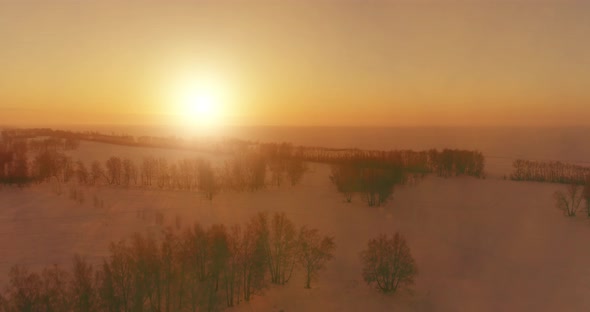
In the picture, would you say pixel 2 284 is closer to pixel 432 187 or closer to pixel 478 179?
pixel 432 187

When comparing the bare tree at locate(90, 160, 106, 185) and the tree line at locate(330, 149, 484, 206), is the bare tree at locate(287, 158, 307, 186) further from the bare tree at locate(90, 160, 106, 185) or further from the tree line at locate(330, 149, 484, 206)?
the bare tree at locate(90, 160, 106, 185)

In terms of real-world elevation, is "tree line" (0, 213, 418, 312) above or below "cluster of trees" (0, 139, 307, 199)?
below

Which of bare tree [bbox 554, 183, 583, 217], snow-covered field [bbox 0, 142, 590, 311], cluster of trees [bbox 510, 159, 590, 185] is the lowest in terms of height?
snow-covered field [bbox 0, 142, 590, 311]

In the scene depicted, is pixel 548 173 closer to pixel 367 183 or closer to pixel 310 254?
pixel 367 183

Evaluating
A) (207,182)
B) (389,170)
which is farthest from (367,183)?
(207,182)

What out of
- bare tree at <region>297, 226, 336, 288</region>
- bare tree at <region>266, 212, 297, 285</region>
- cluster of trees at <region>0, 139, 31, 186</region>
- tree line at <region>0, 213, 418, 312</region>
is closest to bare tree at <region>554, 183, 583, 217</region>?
tree line at <region>0, 213, 418, 312</region>

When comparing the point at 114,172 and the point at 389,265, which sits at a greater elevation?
the point at 114,172

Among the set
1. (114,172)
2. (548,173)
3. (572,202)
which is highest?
(548,173)
